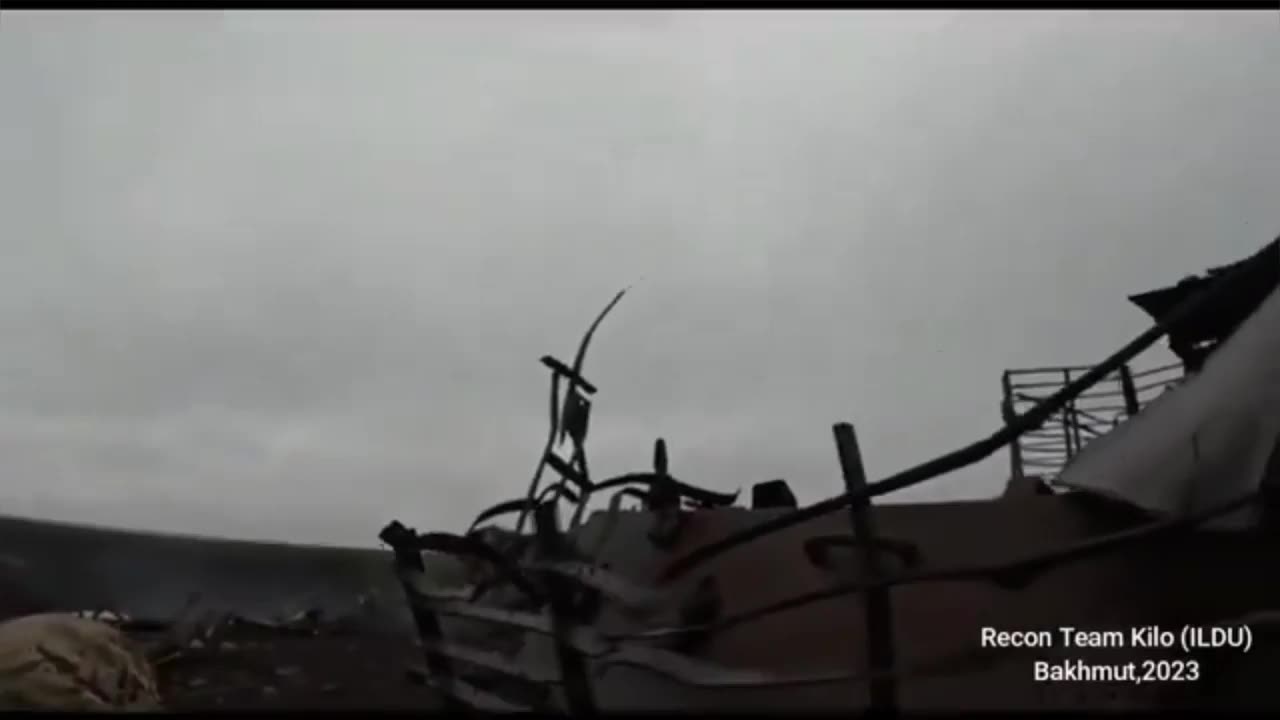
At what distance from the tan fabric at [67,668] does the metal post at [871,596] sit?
3887 mm

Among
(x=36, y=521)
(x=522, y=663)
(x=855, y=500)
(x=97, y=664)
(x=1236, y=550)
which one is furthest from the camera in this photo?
(x=36, y=521)

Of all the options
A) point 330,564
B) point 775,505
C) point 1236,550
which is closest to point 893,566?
point 1236,550

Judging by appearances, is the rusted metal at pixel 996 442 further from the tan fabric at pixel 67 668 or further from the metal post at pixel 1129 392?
the tan fabric at pixel 67 668

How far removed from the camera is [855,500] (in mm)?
Result: 2602

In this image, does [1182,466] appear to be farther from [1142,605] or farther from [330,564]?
[330,564]

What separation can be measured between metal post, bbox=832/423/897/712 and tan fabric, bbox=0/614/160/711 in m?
3.89

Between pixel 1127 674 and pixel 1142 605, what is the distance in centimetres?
21

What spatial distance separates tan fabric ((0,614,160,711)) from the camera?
4875 millimetres

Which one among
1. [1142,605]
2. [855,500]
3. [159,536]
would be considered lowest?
[1142,605]

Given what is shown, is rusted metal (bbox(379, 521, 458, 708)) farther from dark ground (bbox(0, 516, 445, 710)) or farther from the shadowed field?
the shadowed field

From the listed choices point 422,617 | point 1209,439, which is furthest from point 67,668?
point 1209,439

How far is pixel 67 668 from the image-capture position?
200 inches

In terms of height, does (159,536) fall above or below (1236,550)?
above

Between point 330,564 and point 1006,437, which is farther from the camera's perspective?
point 330,564
